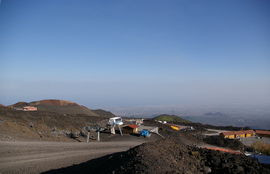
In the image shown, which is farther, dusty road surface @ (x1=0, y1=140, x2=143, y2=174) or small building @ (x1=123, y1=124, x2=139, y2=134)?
small building @ (x1=123, y1=124, x2=139, y2=134)

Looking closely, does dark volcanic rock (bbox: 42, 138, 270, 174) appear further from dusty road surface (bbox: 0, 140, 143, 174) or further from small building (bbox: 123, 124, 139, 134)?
small building (bbox: 123, 124, 139, 134)

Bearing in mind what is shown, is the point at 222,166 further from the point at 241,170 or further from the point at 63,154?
the point at 63,154

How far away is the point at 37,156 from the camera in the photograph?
13344 mm

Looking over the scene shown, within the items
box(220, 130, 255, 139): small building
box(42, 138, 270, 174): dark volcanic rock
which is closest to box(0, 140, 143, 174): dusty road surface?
box(42, 138, 270, 174): dark volcanic rock

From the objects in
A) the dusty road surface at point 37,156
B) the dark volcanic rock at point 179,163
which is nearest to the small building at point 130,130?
the dusty road surface at point 37,156

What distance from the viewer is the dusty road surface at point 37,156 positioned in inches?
450

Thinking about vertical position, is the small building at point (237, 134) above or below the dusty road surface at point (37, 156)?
below

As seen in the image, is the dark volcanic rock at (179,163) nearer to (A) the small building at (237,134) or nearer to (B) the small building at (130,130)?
(B) the small building at (130,130)

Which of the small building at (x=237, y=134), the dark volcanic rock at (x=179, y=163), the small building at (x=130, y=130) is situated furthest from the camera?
the small building at (x=237, y=134)

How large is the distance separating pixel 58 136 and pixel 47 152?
20.7ft

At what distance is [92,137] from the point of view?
904 inches

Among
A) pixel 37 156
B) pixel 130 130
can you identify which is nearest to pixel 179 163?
pixel 37 156

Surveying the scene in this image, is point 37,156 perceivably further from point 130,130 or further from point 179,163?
point 130,130

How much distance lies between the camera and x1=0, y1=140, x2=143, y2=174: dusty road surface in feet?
37.5
